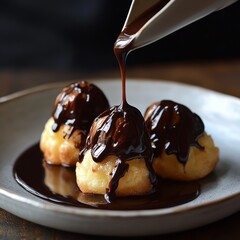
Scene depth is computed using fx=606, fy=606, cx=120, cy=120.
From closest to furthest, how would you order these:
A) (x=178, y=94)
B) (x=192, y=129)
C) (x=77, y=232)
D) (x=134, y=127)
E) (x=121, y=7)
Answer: (x=77, y=232) → (x=134, y=127) → (x=192, y=129) → (x=178, y=94) → (x=121, y=7)

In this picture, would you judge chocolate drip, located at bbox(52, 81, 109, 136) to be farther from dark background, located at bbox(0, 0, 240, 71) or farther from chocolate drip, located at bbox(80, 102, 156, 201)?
dark background, located at bbox(0, 0, 240, 71)

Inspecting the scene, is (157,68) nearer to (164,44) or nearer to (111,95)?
(164,44)

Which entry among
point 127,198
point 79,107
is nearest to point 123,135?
point 127,198

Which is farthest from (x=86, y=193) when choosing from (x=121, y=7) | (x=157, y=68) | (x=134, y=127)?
(x=121, y=7)

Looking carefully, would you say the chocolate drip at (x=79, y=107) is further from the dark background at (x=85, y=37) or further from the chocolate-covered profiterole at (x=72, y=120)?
the dark background at (x=85, y=37)

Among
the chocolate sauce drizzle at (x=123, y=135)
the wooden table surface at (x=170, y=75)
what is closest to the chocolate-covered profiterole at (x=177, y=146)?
the chocolate sauce drizzle at (x=123, y=135)

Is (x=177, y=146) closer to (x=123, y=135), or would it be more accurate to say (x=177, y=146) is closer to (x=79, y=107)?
(x=123, y=135)
